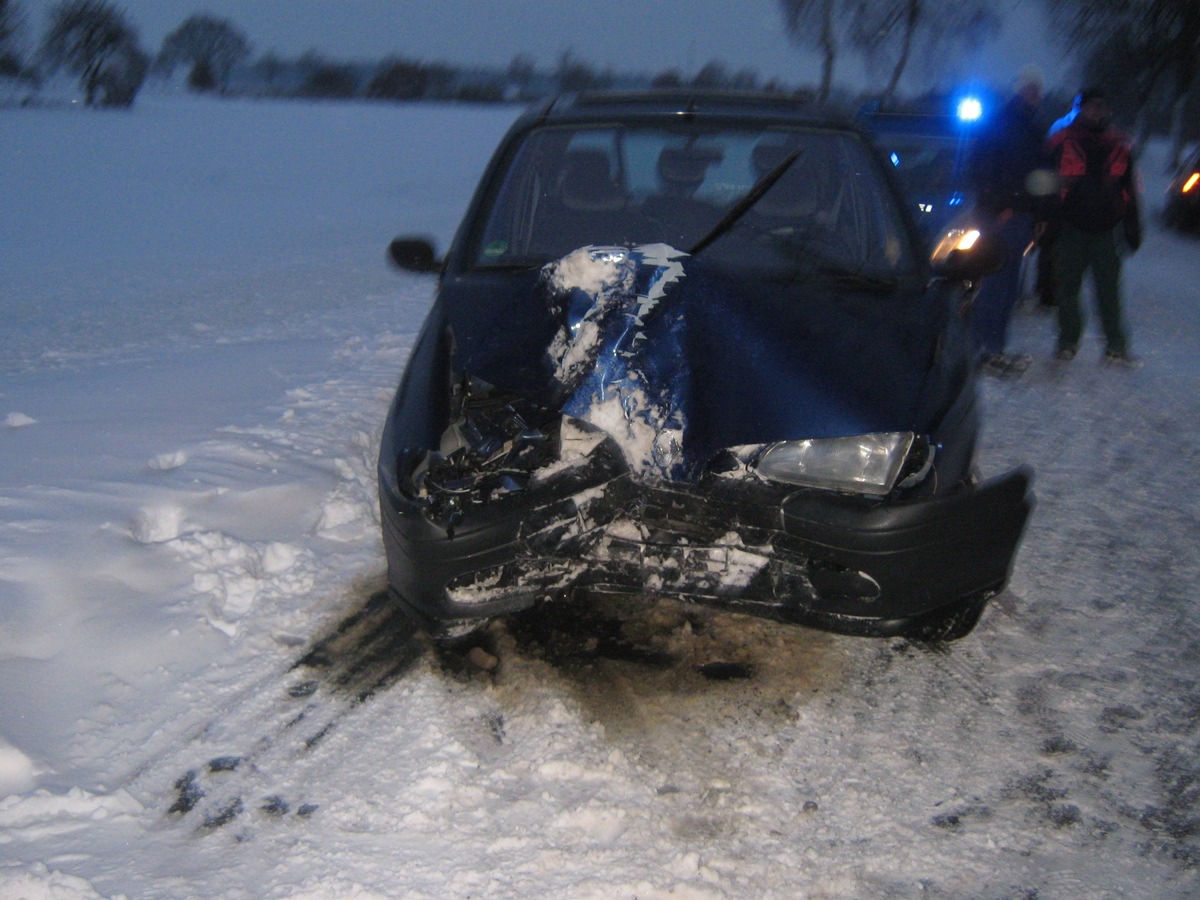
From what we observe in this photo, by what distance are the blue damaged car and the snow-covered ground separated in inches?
13.2

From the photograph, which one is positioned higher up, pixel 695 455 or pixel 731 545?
pixel 695 455

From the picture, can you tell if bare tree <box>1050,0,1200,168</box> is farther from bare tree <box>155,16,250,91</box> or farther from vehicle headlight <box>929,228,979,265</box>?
bare tree <box>155,16,250,91</box>

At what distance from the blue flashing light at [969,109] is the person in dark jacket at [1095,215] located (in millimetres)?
1619

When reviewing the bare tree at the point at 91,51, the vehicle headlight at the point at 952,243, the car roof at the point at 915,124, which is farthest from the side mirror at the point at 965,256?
the bare tree at the point at 91,51

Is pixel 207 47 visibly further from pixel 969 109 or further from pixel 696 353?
pixel 696 353

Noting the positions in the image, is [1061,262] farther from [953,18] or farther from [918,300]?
[953,18]

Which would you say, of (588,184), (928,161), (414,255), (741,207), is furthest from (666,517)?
(928,161)

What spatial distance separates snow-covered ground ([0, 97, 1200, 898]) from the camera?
8.08 ft

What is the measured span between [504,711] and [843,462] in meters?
1.20

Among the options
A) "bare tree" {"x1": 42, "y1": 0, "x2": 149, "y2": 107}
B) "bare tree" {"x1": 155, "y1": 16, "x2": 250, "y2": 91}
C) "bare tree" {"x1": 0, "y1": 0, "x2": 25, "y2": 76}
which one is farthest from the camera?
"bare tree" {"x1": 155, "y1": 16, "x2": 250, "y2": 91}

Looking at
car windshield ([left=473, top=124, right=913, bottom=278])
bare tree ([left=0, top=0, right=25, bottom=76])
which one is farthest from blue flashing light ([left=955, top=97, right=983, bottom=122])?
bare tree ([left=0, top=0, right=25, bottom=76])

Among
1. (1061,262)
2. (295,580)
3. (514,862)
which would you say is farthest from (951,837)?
(1061,262)

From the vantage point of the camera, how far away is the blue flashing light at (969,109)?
8.77 metres

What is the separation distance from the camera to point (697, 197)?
4.02m
